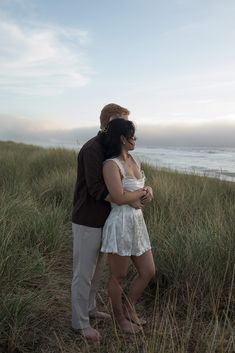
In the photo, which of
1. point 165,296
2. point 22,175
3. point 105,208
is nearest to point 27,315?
point 105,208

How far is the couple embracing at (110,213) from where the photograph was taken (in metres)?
3.27

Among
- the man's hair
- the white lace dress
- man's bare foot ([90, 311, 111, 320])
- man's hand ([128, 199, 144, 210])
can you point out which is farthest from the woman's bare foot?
the man's hair

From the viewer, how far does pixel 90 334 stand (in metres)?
3.45

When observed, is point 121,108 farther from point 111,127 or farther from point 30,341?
point 30,341

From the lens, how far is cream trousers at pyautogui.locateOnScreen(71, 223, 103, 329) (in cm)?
A: 339

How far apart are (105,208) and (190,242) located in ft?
4.64

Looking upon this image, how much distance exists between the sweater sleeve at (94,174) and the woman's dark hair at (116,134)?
4.1 inches

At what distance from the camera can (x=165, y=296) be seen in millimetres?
4102

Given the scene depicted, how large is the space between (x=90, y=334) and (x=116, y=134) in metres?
1.58

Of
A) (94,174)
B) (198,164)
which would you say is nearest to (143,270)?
(94,174)

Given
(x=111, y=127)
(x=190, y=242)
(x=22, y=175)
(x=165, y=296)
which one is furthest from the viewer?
(x=22, y=175)

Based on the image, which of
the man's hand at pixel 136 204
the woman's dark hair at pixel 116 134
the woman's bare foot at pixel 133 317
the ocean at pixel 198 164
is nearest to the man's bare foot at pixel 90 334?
the woman's bare foot at pixel 133 317

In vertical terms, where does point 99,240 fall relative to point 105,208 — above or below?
below

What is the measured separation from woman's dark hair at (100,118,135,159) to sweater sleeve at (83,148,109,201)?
0.34 ft
